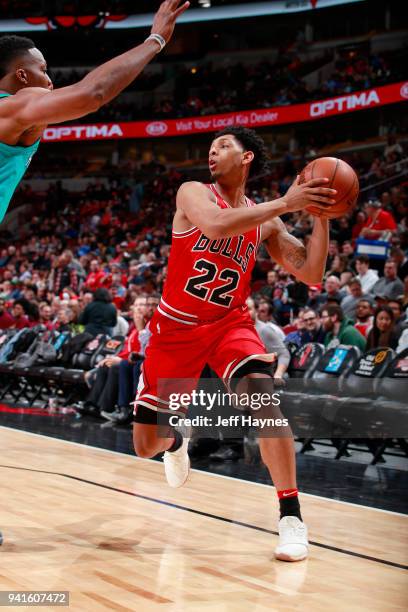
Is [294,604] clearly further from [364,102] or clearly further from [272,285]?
[364,102]

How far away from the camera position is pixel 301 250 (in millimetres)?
3990

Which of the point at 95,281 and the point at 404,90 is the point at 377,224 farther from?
the point at 404,90

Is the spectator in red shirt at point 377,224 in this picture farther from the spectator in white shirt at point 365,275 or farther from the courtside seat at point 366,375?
the courtside seat at point 366,375

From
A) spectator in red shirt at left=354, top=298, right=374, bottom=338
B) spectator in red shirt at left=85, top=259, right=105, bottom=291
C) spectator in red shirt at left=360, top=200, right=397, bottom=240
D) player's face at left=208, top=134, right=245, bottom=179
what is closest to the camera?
player's face at left=208, top=134, right=245, bottom=179

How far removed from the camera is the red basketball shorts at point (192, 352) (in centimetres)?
382

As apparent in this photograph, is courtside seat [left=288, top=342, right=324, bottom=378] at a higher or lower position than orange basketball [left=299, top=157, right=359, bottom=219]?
lower

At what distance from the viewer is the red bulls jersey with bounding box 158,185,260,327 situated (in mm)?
3883

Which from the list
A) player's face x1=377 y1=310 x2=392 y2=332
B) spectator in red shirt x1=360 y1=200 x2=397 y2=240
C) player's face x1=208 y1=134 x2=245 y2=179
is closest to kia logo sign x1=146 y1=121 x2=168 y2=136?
spectator in red shirt x1=360 y1=200 x2=397 y2=240

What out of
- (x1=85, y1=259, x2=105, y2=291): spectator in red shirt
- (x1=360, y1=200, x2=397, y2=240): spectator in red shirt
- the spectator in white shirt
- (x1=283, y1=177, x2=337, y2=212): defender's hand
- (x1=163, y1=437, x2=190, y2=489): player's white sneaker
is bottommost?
(x1=163, y1=437, x2=190, y2=489): player's white sneaker

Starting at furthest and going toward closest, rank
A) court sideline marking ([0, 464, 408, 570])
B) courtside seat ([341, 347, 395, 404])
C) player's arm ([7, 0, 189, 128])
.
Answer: courtside seat ([341, 347, 395, 404]) < court sideline marking ([0, 464, 408, 570]) < player's arm ([7, 0, 189, 128])

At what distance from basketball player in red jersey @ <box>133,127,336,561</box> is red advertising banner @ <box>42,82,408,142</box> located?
1544 cm

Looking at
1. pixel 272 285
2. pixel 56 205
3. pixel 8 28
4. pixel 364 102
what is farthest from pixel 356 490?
pixel 8 28

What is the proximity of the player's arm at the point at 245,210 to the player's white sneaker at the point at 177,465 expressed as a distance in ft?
4.53

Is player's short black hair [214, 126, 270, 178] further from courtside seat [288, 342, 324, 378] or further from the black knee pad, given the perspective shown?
courtside seat [288, 342, 324, 378]
